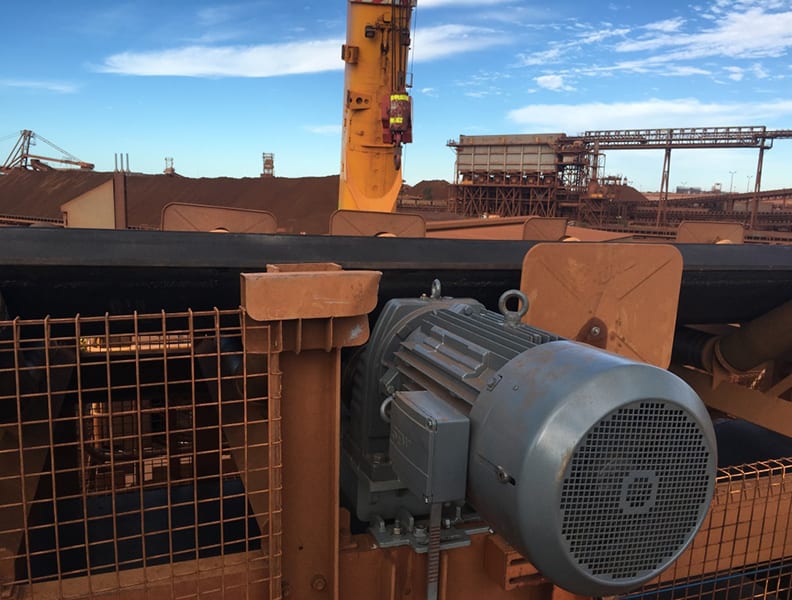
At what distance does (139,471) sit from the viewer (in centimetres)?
217

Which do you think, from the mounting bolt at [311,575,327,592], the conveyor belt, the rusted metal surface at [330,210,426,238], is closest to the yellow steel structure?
the rusted metal surface at [330,210,426,238]

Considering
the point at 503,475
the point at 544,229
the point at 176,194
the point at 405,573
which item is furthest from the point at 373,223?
the point at 176,194

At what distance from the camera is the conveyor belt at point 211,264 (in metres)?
2.95

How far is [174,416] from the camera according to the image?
6086 mm

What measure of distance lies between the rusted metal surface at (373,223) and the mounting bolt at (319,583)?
143 inches

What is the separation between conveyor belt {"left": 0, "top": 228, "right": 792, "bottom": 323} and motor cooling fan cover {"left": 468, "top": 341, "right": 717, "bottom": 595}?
73.8 inches

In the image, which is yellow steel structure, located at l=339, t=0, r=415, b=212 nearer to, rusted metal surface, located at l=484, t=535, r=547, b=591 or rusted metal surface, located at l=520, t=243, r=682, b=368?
rusted metal surface, located at l=520, t=243, r=682, b=368

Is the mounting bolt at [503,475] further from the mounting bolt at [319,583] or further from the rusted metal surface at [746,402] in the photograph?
the rusted metal surface at [746,402]

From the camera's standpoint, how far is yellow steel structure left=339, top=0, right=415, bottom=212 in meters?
8.16

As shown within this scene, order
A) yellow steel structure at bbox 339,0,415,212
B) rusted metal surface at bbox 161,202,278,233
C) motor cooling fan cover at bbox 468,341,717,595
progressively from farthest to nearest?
yellow steel structure at bbox 339,0,415,212, rusted metal surface at bbox 161,202,278,233, motor cooling fan cover at bbox 468,341,717,595

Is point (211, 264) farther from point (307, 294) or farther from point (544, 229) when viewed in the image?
point (544, 229)

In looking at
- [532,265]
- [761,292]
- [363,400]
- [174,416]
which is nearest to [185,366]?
[174,416]

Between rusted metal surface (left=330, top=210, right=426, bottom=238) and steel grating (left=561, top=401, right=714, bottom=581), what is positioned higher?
rusted metal surface (left=330, top=210, right=426, bottom=238)

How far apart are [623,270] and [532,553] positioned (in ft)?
6.05
